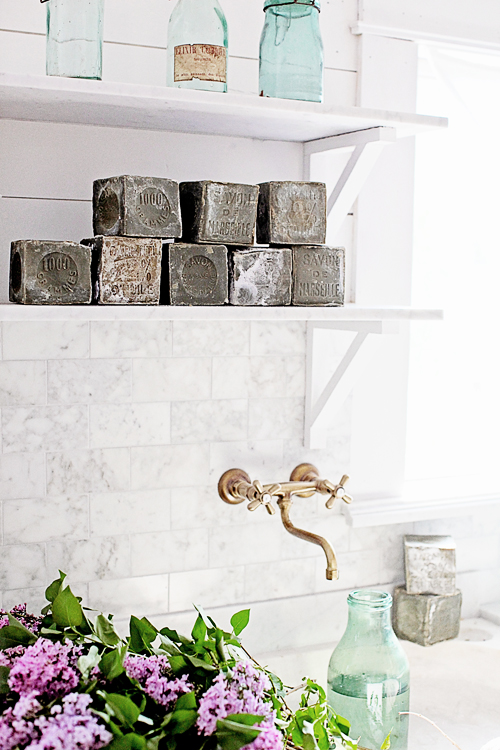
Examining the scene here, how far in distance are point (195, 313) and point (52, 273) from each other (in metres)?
0.21

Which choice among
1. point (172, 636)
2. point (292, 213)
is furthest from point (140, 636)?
point (292, 213)

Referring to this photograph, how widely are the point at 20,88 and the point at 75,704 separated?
0.77m

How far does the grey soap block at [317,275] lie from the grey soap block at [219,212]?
90 mm

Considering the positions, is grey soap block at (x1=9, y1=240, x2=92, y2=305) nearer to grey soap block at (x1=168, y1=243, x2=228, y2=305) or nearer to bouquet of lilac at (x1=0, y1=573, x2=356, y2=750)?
grey soap block at (x1=168, y1=243, x2=228, y2=305)

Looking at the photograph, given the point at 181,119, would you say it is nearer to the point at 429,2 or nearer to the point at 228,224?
the point at 228,224

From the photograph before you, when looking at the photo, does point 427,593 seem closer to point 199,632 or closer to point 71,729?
point 199,632

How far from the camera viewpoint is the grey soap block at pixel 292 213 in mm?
1234

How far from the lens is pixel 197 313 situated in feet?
3.82

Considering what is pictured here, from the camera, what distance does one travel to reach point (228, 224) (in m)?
1.20

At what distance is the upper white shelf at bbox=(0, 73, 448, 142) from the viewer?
1.08m

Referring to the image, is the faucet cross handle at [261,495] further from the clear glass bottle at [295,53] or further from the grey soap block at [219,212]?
the clear glass bottle at [295,53]

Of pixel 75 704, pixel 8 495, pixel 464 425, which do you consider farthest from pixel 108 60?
pixel 464 425

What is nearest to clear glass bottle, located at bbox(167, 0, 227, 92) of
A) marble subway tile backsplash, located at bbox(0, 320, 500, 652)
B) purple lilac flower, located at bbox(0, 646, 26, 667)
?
marble subway tile backsplash, located at bbox(0, 320, 500, 652)

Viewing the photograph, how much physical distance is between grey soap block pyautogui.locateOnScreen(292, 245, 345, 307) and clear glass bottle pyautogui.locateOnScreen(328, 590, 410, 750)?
528mm
